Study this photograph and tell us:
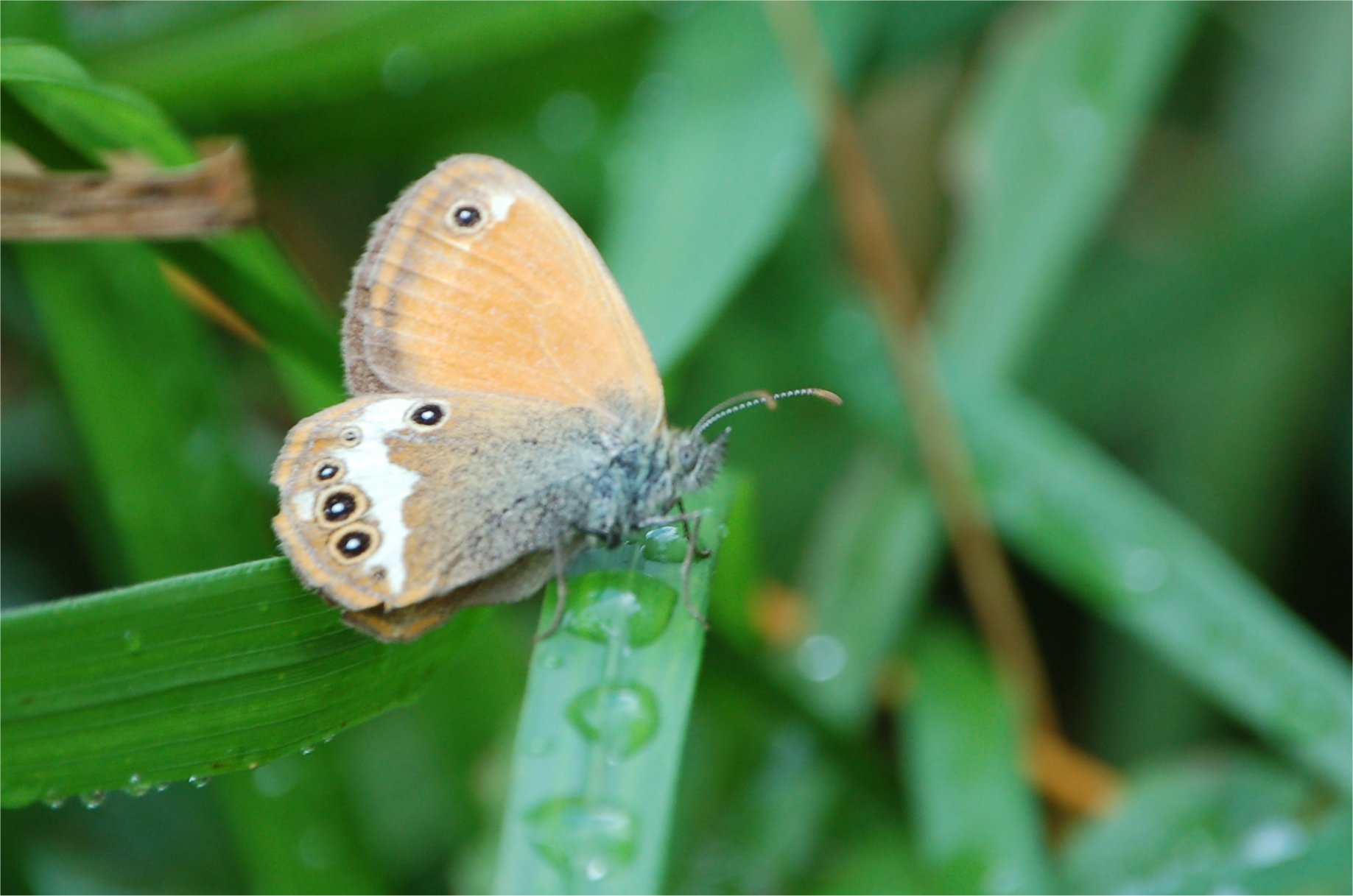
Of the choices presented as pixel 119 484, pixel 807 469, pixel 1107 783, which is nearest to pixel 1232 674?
pixel 1107 783

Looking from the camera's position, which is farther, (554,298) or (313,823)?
(313,823)

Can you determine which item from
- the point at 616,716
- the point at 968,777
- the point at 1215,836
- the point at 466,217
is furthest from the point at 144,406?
the point at 1215,836

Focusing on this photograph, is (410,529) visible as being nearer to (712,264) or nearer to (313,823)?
(313,823)

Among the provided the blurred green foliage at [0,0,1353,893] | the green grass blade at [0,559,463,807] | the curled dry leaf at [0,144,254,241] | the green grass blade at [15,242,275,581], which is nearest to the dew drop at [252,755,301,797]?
the blurred green foliage at [0,0,1353,893]

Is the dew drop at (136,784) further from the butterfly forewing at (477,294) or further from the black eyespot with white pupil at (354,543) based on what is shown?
the butterfly forewing at (477,294)

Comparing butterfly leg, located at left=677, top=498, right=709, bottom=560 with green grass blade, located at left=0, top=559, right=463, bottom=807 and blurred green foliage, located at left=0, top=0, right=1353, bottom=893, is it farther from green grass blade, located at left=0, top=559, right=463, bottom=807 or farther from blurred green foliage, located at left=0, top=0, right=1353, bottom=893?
green grass blade, located at left=0, top=559, right=463, bottom=807

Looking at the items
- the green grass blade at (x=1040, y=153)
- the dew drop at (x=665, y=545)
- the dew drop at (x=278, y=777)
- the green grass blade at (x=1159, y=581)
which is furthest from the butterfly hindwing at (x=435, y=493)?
the green grass blade at (x=1040, y=153)
